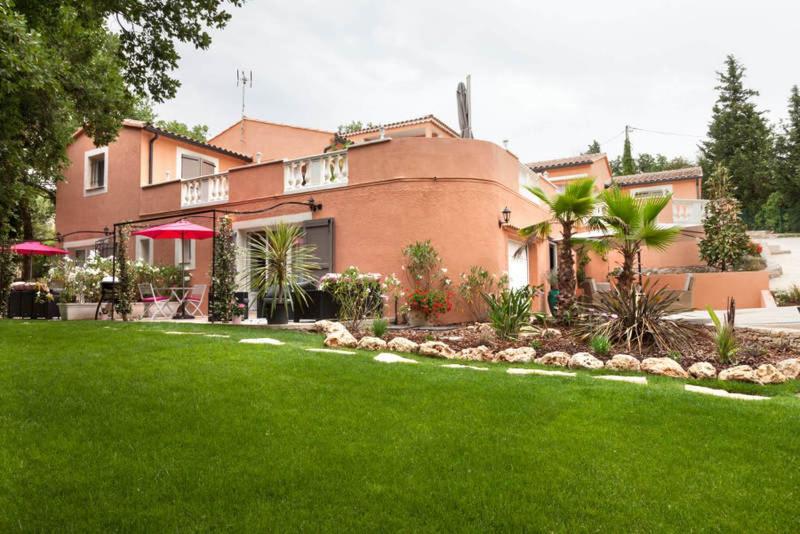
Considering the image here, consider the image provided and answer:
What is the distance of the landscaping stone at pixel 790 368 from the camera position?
572 centimetres

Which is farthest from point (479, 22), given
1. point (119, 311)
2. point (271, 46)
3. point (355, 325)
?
point (119, 311)

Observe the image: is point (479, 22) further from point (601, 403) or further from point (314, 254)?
point (601, 403)

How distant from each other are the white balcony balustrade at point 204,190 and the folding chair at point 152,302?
299 centimetres

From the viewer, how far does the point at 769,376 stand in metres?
5.47

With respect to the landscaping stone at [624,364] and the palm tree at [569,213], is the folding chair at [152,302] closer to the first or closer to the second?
the palm tree at [569,213]

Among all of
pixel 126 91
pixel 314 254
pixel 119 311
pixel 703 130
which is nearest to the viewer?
pixel 126 91

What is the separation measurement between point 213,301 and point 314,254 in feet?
9.23

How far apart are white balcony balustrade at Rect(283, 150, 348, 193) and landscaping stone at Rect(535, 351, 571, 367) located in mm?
7306

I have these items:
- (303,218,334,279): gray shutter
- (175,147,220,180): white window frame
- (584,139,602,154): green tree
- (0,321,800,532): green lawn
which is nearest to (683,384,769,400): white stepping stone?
(0,321,800,532): green lawn

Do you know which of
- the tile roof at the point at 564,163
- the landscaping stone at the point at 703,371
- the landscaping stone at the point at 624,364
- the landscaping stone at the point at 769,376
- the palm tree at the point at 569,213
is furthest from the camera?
the tile roof at the point at 564,163

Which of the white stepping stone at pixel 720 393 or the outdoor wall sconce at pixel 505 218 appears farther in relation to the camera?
the outdoor wall sconce at pixel 505 218

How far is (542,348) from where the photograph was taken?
24.7ft

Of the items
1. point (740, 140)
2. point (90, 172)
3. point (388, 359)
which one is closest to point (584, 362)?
point (388, 359)

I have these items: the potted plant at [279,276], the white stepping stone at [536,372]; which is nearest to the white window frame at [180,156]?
the potted plant at [279,276]
